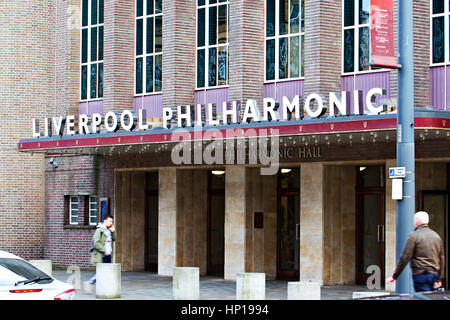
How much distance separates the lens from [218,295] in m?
22.7

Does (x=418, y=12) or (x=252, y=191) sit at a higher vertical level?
(x=418, y=12)

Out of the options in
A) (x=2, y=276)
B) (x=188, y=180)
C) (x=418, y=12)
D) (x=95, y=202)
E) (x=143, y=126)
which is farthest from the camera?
(x=95, y=202)

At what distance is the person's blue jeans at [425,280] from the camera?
13539 mm

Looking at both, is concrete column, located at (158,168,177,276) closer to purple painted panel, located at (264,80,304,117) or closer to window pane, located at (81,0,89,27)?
purple painted panel, located at (264,80,304,117)

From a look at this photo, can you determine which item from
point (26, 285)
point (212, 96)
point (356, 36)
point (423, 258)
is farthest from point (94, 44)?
point (423, 258)

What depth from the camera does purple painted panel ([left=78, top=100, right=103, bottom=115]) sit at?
99.3ft

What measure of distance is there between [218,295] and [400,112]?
27.2 ft

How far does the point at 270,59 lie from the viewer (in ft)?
83.7

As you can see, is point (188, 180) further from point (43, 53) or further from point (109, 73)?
point (43, 53)

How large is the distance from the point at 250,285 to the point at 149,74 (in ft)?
37.9

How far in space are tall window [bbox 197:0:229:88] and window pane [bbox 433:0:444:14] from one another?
6934mm

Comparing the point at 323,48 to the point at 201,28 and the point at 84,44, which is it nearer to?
the point at 201,28

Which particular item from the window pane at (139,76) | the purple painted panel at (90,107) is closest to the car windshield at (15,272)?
the window pane at (139,76)
